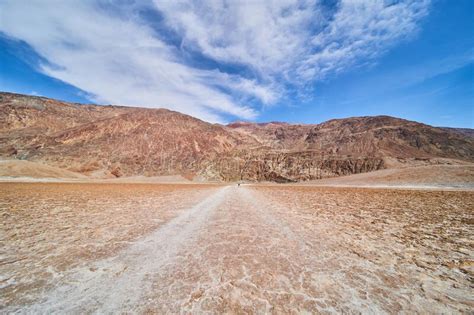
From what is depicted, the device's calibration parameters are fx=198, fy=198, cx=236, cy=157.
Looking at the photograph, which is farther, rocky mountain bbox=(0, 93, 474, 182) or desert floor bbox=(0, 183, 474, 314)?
rocky mountain bbox=(0, 93, 474, 182)

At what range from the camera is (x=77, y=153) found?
75000mm

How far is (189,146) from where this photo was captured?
296ft

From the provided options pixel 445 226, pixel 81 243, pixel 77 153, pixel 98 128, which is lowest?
pixel 81 243

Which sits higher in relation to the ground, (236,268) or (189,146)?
(189,146)

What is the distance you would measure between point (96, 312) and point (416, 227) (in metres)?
8.66

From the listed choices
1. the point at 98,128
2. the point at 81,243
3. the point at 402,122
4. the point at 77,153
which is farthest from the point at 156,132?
the point at 402,122

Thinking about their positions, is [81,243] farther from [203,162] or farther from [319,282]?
[203,162]

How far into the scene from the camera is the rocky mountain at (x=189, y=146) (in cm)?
6750

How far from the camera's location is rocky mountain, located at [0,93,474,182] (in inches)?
2657

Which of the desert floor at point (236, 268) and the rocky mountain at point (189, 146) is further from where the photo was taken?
the rocky mountain at point (189, 146)

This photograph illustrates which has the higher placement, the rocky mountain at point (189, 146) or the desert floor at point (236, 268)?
the rocky mountain at point (189, 146)

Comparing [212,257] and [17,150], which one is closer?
[212,257]

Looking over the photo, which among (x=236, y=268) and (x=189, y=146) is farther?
(x=189, y=146)

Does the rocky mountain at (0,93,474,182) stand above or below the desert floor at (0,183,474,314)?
above
